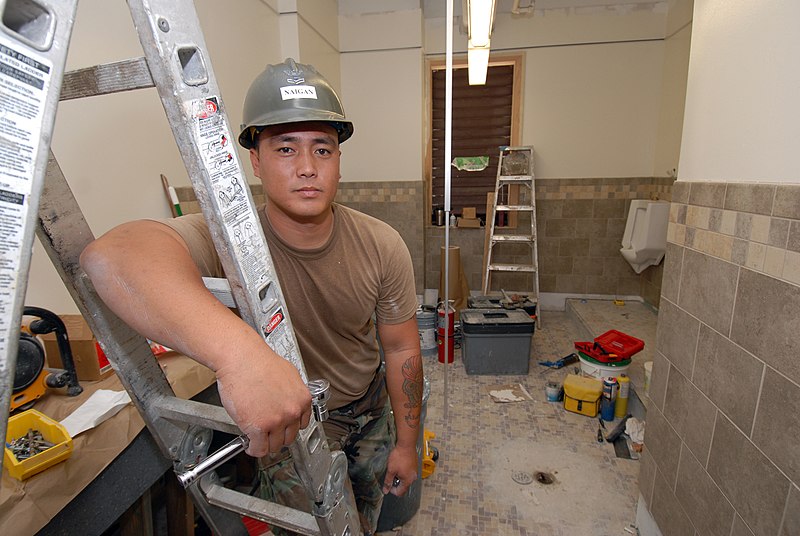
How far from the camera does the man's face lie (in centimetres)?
103

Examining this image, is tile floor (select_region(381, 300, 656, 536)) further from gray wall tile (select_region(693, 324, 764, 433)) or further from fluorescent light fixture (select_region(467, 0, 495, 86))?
fluorescent light fixture (select_region(467, 0, 495, 86))

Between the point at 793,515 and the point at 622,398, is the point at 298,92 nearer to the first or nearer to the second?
the point at 793,515

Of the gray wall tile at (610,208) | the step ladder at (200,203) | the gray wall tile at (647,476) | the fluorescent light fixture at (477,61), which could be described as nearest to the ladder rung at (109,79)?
the step ladder at (200,203)

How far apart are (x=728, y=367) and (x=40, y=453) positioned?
69.1 inches

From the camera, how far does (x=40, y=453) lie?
0.90 metres

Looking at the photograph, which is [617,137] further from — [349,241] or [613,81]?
[349,241]

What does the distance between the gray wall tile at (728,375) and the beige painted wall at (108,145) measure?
1.94m

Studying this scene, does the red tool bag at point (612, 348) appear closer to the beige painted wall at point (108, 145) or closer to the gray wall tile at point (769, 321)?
the gray wall tile at point (769, 321)

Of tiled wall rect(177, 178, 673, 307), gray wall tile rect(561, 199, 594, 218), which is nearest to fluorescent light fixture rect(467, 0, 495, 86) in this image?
Result: tiled wall rect(177, 178, 673, 307)

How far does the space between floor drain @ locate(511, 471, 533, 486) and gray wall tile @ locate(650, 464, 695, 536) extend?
555 millimetres

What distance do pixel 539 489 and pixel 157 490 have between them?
166 cm

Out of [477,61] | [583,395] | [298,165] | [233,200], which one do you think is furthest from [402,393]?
[477,61]

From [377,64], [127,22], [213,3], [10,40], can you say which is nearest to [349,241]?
[10,40]

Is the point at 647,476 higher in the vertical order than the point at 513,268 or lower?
lower
